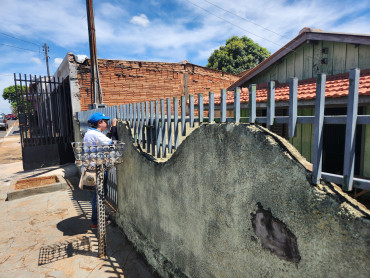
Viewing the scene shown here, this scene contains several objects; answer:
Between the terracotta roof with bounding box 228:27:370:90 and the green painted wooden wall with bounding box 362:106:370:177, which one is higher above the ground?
the terracotta roof with bounding box 228:27:370:90

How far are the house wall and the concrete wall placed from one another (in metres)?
5.22

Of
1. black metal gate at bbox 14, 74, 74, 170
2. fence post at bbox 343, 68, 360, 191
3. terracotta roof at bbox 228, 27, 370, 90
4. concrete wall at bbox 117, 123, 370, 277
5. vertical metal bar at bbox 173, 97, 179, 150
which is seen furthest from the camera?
black metal gate at bbox 14, 74, 74, 170

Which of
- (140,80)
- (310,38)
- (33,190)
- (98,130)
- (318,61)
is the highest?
(310,38)

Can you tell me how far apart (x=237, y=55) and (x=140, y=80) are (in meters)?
14.6

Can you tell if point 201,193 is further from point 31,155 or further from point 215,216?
point 31,155

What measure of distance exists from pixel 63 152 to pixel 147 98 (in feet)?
14.3

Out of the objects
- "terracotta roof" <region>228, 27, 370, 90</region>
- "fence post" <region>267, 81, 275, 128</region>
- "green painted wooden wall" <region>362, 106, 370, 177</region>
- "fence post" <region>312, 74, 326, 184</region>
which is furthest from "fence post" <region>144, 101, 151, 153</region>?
"terracotta roof" <region>228, 27, 370, 90</region>

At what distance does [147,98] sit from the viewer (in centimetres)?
1102

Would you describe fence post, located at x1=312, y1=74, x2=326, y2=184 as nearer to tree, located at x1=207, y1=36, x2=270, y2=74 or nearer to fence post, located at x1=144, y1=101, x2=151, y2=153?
fence post, located at x1=144, y1=101, x2=151, y2=153

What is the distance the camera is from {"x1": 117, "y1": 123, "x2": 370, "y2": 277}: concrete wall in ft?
4.12

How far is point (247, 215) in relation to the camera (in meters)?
1.76

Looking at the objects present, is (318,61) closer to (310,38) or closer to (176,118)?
(310,38)

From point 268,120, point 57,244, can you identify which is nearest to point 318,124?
point 268,120

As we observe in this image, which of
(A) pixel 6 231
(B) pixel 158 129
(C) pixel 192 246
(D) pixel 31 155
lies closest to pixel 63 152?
(D) pixel 31 155
